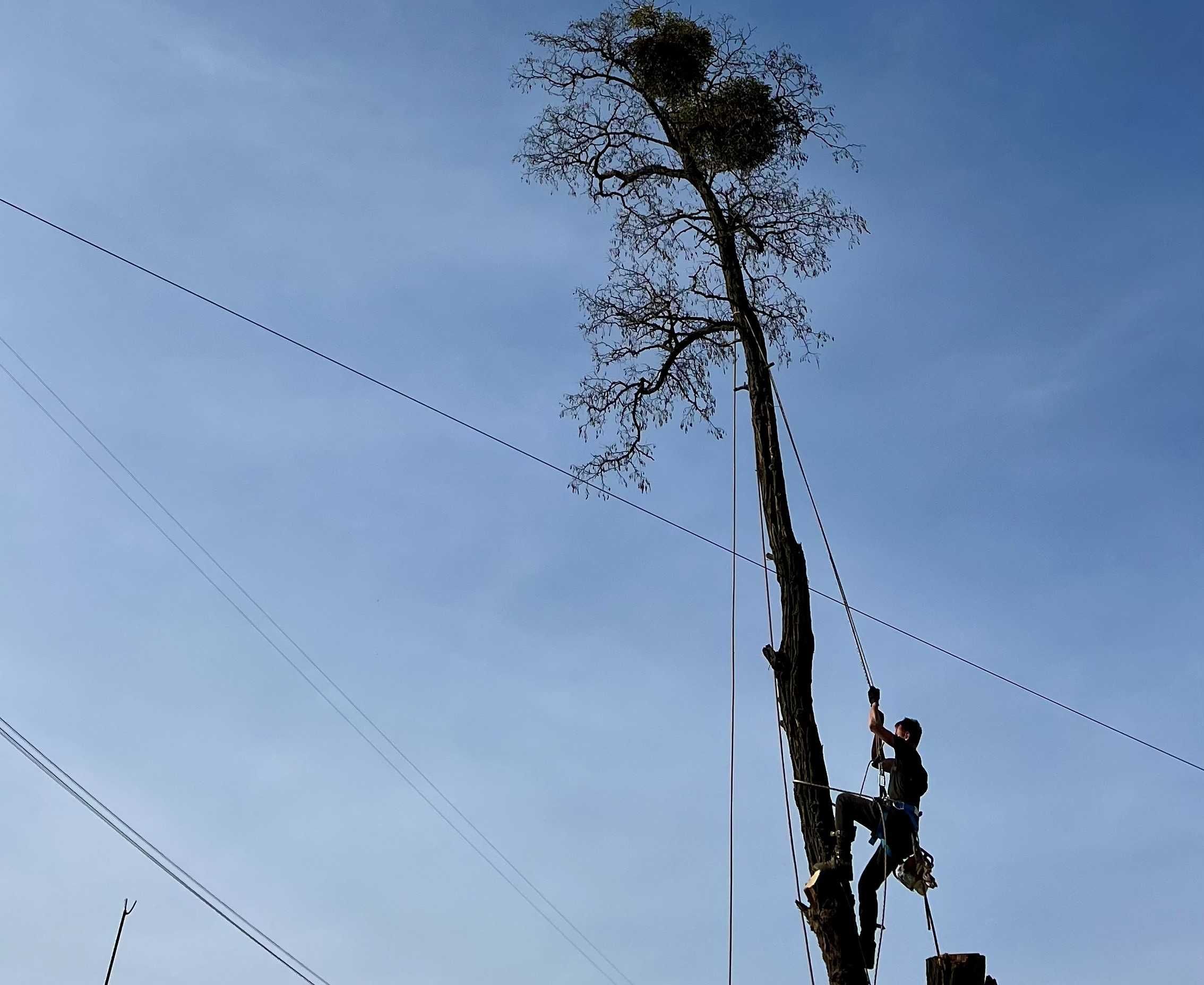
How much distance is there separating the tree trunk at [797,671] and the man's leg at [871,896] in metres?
0.14

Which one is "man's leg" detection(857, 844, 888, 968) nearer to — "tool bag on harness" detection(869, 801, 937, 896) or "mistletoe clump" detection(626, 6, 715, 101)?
"tool bag on harness" detection(869, 801, 937, 896)

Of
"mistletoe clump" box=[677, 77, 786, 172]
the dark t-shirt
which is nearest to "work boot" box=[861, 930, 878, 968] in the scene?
the dark t-shirt

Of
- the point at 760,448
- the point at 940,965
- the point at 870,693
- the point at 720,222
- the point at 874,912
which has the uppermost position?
the point at 720,222

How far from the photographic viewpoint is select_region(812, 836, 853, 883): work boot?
25.0ft

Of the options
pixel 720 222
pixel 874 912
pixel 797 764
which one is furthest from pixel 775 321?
pixel 874 912

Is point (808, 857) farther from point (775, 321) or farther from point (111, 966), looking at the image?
point (111, 966)

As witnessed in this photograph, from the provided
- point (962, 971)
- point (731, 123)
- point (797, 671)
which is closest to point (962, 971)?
point (962, 971)

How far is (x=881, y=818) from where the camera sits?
773 centimetres

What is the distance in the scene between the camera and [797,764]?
8.15m

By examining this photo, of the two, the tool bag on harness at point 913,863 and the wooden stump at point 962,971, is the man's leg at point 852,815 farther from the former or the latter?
the wooden stump at point 962,971

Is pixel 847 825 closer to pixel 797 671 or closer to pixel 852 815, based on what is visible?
pixel 852 815

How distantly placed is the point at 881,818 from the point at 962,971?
1.12 m

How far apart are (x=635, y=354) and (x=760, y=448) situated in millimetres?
1460

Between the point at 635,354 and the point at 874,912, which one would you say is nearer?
the point at 874,912
